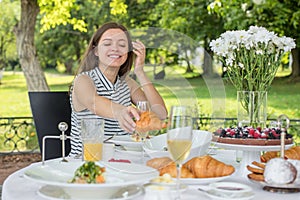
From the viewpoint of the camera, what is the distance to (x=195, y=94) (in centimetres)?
143

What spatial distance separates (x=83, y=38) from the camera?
12805 millimetres

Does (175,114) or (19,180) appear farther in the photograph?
(19,180)

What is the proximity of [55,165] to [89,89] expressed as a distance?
749 millimetres

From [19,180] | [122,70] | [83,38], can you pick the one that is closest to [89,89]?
[122,70]

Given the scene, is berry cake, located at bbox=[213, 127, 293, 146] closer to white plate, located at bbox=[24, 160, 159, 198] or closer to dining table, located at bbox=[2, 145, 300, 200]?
dining table, located at bbox=[2, 145, 300, 200]

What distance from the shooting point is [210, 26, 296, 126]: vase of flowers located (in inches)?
71.3

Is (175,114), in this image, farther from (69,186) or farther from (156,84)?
(156,84)

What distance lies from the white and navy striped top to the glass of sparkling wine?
995 mm

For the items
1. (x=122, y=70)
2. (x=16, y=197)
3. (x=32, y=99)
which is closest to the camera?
(x=16, y=197)

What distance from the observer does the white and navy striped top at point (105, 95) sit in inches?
89.4

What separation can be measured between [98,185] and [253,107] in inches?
31.4

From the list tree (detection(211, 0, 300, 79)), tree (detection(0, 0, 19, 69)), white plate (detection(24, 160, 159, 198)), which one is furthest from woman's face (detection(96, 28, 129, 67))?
tree (detection(0, 0, 19, 69))

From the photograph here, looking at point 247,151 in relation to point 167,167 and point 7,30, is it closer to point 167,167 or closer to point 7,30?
point 167,167

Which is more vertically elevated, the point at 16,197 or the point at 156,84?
the point at 156,84
